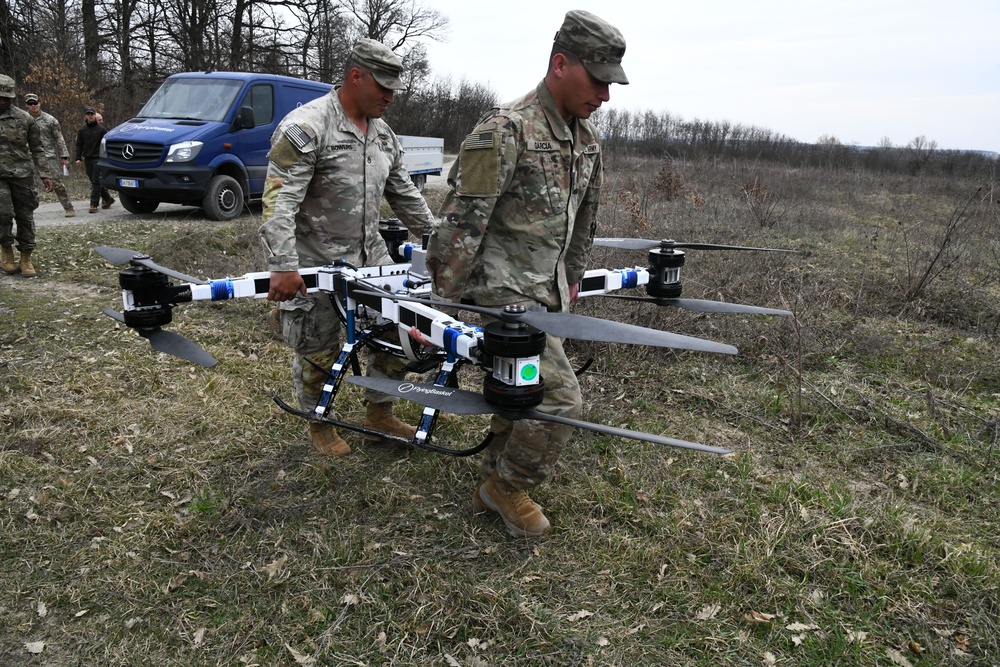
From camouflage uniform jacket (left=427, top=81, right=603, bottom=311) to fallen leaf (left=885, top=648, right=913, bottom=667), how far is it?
1.85m

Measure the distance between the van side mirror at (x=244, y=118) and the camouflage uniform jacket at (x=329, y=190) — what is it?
760cm

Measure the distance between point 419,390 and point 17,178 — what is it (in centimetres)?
696

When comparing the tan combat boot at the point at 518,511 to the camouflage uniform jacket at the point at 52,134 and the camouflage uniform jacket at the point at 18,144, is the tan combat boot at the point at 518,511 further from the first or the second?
the camouflage uniform jacket at the point at 52,134

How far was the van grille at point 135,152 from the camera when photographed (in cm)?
1002

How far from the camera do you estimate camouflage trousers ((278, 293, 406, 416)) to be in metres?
→ 3.78

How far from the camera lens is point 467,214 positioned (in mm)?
2631

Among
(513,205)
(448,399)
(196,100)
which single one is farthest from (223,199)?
(448,399)

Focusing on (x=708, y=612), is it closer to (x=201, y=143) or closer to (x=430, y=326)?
(x=430, y=326)

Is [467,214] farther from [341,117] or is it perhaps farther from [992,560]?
[992,560]

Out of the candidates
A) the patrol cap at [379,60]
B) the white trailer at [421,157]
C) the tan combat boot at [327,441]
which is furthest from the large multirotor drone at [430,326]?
the white trailer at [421,157]

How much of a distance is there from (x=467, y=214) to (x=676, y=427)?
7.94ft

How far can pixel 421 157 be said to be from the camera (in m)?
14.3

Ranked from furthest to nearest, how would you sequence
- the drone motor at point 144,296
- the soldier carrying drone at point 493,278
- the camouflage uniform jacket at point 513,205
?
the drone motor at point 144,296 → the camouflage uniform jacket at point 513,205 → the soldier carrying drone at point 493,278

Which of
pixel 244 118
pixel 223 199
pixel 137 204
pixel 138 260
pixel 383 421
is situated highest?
pixel 244 118
